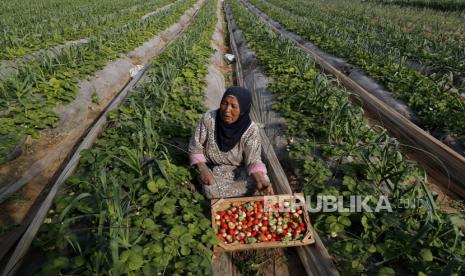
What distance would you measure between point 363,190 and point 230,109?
4.56 feet

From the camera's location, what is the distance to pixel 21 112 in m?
3.62

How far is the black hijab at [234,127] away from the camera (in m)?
2.50

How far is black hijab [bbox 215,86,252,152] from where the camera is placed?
2498 mm

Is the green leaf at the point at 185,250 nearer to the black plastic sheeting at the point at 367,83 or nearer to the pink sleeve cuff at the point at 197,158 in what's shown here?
the pink sleeve cuff at the point at 197,158

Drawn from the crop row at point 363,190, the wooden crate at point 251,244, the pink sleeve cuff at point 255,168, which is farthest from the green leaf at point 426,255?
the pink sleeve cuff at point 255,168

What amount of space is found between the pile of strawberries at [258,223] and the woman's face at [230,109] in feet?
2.48

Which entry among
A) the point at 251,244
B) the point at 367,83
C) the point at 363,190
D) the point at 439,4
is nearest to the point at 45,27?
the point at 367,83

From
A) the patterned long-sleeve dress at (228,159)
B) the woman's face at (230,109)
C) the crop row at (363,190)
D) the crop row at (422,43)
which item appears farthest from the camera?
the crop row at (422,43)

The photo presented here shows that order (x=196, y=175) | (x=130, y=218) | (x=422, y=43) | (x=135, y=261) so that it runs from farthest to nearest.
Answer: (x=422, y=43)
(x=196, y=175)
(x=130, y=218)
(x=135, y=261)

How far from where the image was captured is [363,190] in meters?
2.63

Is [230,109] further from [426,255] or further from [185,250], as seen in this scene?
[426,255]

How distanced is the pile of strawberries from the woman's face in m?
0.76

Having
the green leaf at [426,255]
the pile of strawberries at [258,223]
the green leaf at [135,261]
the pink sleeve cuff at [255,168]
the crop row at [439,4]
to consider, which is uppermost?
the crop row at [439,4]

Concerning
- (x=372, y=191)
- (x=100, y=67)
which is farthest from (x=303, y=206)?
(x=100, y=67)
